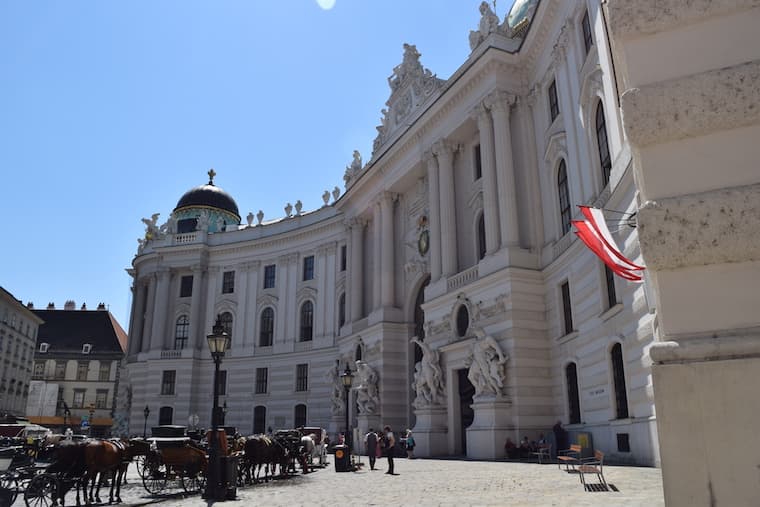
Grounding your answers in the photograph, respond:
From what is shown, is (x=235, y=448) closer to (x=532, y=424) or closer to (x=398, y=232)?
(x=532, y=424)

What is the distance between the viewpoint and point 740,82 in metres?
4.74

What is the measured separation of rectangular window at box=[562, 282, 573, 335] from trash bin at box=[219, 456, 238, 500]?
1440 cm

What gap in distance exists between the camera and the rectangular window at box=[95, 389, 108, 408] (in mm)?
79062

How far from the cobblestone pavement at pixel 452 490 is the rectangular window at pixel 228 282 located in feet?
124

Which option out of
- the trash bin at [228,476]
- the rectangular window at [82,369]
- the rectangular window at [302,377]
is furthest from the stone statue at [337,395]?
the rectangular window at [82,369]

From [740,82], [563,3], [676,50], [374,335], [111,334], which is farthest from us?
[111,334]

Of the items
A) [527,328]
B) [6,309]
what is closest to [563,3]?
[527,328]

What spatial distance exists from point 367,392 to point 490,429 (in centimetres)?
1289

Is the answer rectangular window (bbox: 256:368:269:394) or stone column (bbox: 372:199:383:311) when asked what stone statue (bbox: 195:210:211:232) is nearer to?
rectangular window (bbox: 256:368:269:394)

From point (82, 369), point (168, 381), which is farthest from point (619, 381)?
point (82, 369)

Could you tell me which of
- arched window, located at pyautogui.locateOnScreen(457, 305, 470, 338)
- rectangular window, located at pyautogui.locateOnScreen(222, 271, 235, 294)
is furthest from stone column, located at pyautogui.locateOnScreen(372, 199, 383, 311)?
rectangular window, located at pyautogui.locateOnScreen(222, 271, 235, 294)

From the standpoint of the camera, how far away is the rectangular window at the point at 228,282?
55125 millimetres

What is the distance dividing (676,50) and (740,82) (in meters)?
0.60

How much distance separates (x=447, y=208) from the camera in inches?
1218
